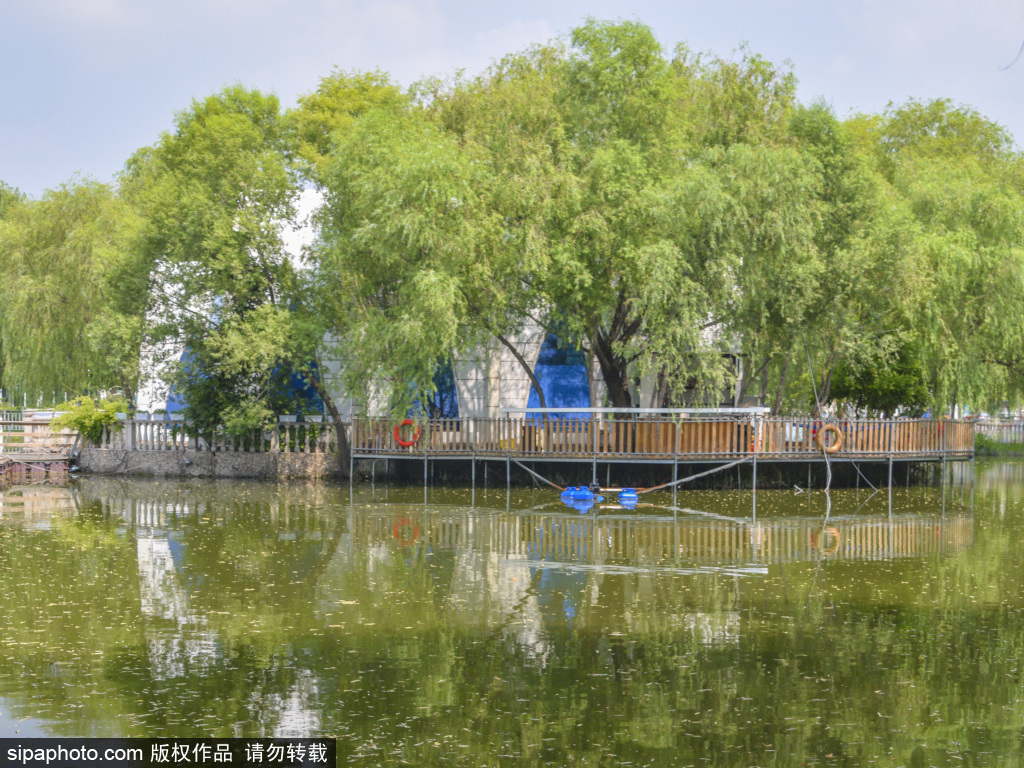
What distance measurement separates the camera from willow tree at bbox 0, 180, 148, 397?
30.2 m

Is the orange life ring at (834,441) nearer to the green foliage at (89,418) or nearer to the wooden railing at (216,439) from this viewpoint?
the wooden railing at (216,439)

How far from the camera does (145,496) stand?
25094mm

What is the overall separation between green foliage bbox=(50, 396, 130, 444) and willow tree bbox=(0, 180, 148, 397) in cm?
93

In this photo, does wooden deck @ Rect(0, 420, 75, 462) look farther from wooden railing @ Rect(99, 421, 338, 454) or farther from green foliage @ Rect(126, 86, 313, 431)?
green foliage @ Rect(126, 86, 313, 431)

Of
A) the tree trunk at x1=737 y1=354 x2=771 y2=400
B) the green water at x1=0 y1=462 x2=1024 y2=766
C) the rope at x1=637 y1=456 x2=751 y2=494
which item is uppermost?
the tree trunk at x1=737 y1=354 x2=771 y2=400

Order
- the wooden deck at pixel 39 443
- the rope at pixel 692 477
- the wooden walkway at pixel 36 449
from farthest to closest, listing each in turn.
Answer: the wooden deck at pixel 39 443 → the wooden walkway at pixel 36 449 → the rope at pixel 692 477

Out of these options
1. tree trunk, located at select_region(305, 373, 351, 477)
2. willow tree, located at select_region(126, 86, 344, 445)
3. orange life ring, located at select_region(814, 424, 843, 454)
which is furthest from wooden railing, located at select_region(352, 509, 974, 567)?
tree trunk, located at select_region(305, 373, 351, 477)

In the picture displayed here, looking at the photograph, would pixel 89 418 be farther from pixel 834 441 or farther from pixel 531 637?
pixel 531 637

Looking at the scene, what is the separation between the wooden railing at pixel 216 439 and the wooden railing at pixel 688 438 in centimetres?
474

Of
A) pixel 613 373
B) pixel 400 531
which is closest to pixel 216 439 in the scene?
pixel 613 373

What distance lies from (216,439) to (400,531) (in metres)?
13.5

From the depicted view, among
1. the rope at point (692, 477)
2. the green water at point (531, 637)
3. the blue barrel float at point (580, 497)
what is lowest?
the green water at point (531, 637)

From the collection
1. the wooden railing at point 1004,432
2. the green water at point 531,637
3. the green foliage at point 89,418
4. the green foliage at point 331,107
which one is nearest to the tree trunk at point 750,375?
the green water at point 531,637

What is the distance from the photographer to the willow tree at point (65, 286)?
99.0ft
